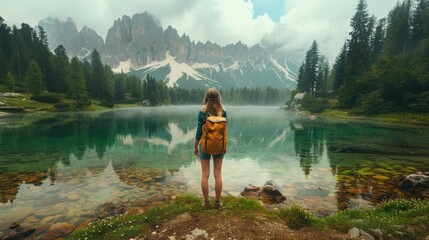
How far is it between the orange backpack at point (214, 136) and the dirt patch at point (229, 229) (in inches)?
81.0

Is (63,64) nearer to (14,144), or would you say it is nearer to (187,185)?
(14,144)

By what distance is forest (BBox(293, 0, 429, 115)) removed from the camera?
54781mm

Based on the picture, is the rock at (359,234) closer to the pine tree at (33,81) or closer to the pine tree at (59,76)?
the pine tree at (33,81)

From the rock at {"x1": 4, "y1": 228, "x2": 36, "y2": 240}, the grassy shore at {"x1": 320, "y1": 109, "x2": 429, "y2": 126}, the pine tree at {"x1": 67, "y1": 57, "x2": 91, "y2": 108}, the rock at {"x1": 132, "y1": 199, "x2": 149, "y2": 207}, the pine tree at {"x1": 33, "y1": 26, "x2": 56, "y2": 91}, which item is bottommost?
the rock at {"x1": 132, "y1": 199, "x2": 149, "y2": 207}

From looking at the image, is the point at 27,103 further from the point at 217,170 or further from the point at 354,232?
the point at 354,232

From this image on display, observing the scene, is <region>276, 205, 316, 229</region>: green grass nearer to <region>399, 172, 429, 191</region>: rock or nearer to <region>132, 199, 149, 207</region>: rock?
<region>132, 199, 149, 207</region>: rock

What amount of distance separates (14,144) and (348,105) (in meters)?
79.8

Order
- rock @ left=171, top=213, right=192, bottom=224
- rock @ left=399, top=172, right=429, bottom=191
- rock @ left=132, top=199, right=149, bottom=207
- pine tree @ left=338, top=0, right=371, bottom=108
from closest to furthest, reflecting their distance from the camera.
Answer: rock @ left=171, top=213, right=192, bottom=224 < rock @ left=132, top=199, right=149, bottom=207 < rock @ left=399, top=172, right=429, bottom=191 < pine tree @ left=338, top=0, right=371, bottom=108

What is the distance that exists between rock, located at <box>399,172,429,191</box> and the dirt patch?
33.5 ft

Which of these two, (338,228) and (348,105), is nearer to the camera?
(338,228)

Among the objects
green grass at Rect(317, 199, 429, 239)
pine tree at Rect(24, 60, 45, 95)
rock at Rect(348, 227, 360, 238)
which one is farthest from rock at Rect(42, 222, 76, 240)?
pine tree at Rect(24, 60, 45, 95)

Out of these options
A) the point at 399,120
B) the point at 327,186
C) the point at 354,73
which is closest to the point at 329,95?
the point at 354,73

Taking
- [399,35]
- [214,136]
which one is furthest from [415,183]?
[399,35]

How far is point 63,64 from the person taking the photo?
110750mm
